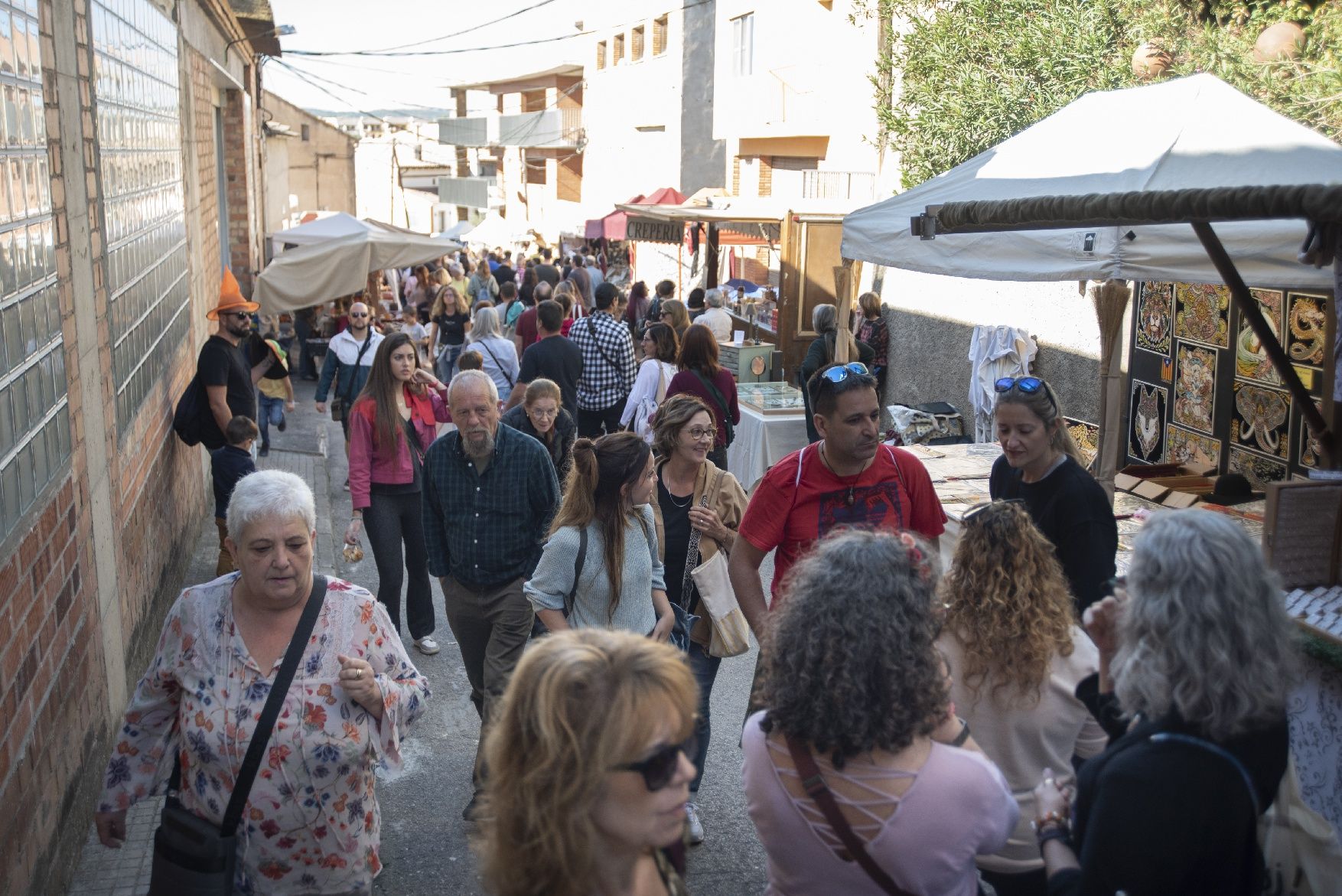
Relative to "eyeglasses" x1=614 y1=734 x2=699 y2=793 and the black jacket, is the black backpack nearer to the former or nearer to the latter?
"eyeglasses" x1=614 y1=734 x2=699 y2=793

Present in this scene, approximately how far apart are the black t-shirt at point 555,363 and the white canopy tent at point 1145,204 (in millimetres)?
3787

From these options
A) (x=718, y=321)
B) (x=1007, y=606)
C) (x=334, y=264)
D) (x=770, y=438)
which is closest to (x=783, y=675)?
(x=1007, y=606)

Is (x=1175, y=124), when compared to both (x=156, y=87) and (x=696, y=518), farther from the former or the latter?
(x=156, y=87)

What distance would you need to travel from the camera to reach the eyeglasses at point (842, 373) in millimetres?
4285

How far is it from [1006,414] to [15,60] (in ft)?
11.7

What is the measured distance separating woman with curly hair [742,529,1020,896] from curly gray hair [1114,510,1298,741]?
0.38 meters

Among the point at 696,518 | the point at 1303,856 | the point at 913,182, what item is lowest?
the point at 1303,856

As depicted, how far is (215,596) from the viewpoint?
3156mm

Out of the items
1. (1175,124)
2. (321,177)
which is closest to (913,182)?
(1175,124)

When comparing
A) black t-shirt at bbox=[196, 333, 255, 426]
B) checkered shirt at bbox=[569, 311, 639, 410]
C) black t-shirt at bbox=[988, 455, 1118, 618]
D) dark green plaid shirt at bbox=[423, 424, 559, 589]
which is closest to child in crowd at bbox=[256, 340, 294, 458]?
black t-shirt at bbox=[196, 333, 255, 426]

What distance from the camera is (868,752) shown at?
2.38 metres

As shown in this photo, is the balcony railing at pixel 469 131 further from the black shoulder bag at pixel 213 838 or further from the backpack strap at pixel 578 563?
the black shoulder bag at pixel 213 838

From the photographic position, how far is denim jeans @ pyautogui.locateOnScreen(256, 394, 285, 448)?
11930 mm

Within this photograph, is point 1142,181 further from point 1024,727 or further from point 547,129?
point 547,129
